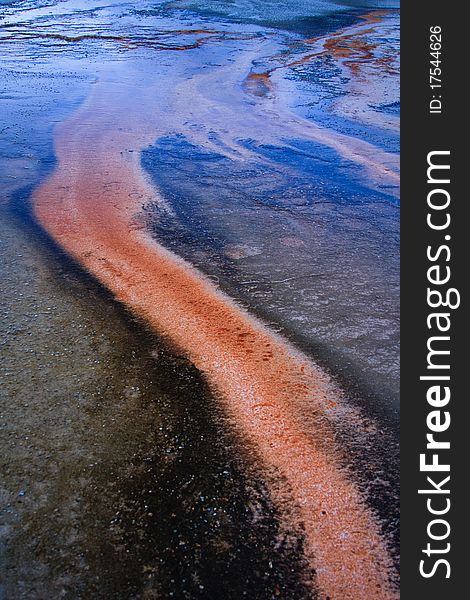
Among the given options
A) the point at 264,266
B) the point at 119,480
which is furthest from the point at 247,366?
the point at 264,266

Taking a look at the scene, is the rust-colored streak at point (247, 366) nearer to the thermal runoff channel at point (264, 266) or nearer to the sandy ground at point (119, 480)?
the thermal runoff channel at point (264, 266)

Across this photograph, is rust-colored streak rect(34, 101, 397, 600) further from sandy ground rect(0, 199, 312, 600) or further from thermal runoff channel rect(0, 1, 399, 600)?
sandy ground rect(0, 199, 312, 600)

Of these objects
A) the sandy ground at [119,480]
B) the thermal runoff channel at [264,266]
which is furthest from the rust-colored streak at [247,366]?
the sandy ground at [119,480]

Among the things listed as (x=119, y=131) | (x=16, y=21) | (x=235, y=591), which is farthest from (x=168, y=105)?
(x=16, y=21)

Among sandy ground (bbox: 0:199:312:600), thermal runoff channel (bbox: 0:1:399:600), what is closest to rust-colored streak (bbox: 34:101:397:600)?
thermal runoff channel (bbox: 0:1:399:600)

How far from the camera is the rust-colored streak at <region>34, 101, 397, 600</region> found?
180cm

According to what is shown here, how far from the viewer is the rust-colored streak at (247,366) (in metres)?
1.80

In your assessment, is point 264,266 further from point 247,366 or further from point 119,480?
point 119,480

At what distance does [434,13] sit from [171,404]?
209 cm

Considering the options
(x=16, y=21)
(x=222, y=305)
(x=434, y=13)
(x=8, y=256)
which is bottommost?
(x=222, y=305)

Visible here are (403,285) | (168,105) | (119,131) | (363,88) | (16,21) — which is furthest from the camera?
(16,21)

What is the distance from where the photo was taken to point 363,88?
8344mm

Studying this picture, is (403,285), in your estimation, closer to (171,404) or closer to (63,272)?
(171,404)

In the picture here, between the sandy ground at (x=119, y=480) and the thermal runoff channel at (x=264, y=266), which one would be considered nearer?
the sandy ground at (x=119, y=480)
